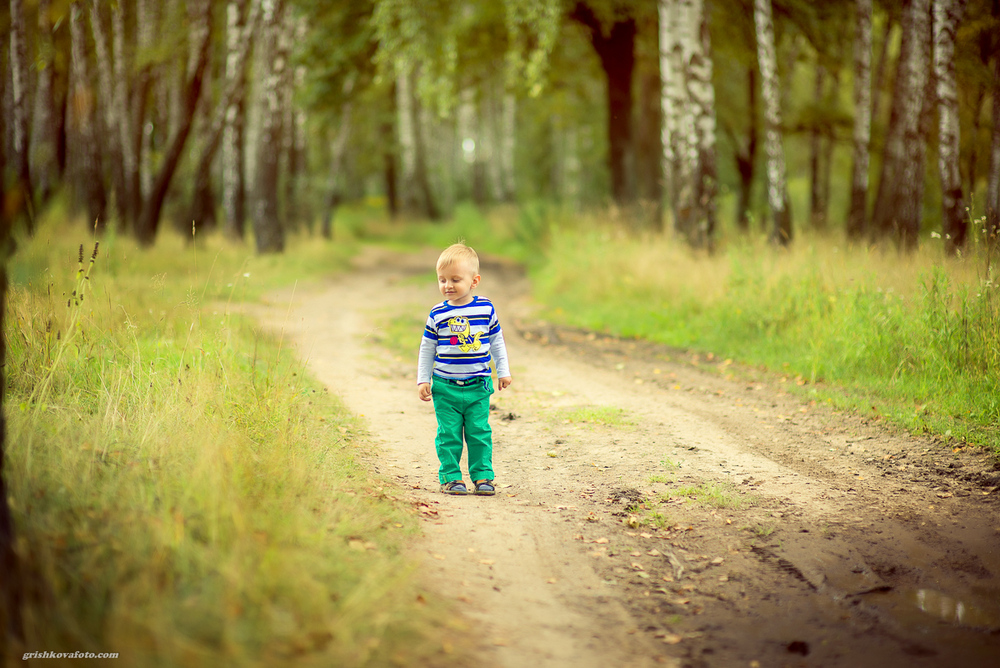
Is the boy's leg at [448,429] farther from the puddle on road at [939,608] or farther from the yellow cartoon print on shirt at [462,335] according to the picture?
the puddle on road at [939,608]

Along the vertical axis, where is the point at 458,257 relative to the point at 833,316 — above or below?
above

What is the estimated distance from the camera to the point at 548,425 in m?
6.02

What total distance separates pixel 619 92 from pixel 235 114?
9159 millimetres

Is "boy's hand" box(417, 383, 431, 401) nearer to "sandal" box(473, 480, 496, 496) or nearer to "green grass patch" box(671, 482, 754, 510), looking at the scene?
"sandal" box(473, 480, 496, 496)

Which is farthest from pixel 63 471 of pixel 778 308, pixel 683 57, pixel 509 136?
pixel 509 136

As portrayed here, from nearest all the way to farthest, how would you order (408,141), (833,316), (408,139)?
(833,316) < (408,139) < (408,141)

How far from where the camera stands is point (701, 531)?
4133 mm

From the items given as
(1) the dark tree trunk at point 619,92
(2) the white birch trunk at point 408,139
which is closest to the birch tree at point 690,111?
(1) the dark tree trunk at point 619,92

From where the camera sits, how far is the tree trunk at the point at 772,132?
12.5 meters

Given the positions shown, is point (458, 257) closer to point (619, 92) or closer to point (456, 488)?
point (456, 488)

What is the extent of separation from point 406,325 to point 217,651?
7.96 meters

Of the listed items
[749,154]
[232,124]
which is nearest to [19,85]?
[232,124]

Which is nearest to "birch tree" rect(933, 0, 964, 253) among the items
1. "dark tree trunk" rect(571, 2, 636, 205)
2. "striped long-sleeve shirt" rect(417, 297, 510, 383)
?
"dark tree trunk" rect(571, 2, 636, 205)

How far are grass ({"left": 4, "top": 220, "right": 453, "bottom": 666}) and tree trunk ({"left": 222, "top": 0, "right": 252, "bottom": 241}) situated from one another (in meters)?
10.6
